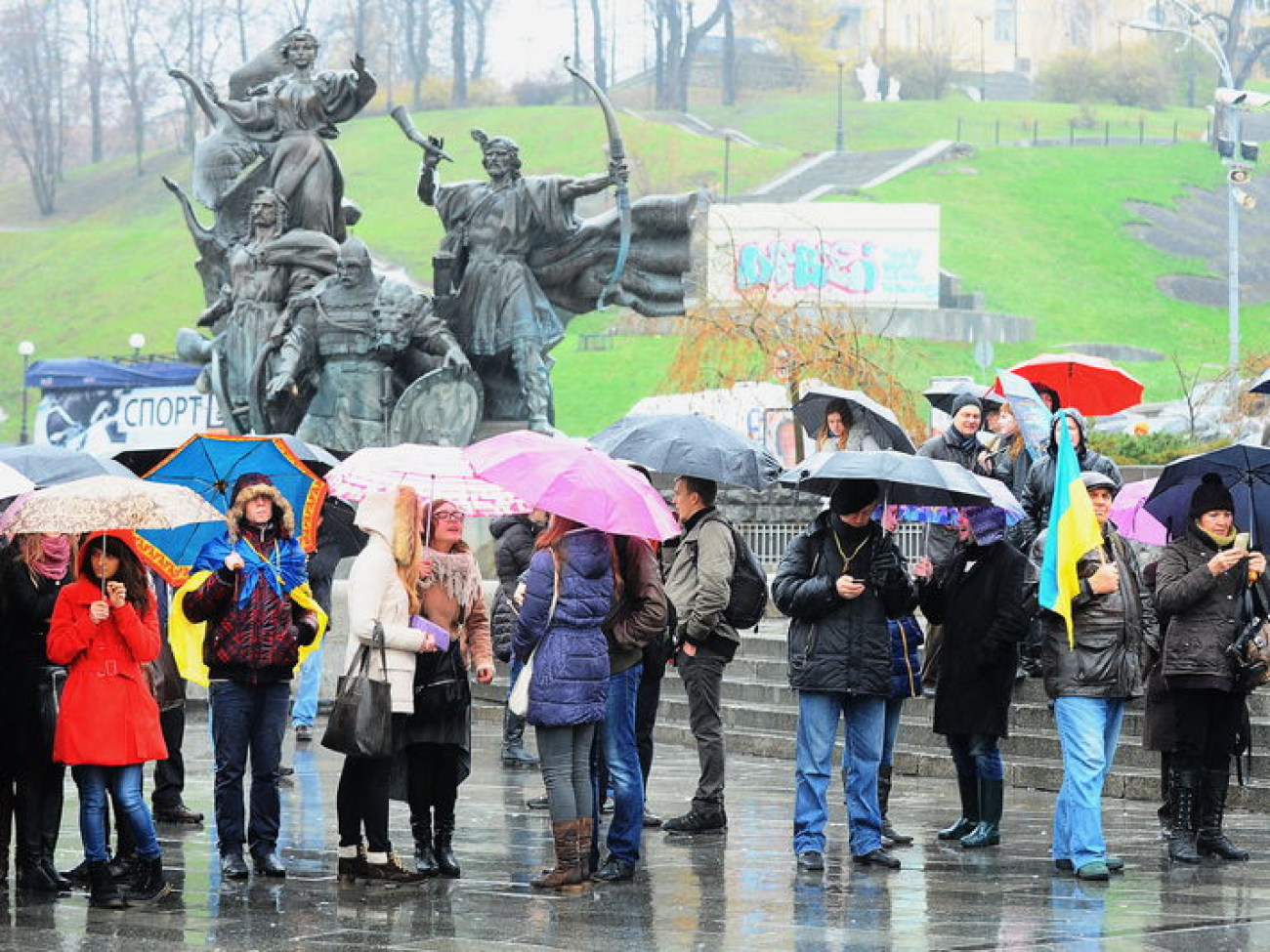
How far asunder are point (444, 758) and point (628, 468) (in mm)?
1418

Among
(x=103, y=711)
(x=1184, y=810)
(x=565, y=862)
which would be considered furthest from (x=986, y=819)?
(x=103, y=711)

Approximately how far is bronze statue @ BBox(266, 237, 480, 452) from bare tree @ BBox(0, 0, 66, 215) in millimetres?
79474

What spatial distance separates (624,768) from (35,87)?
96.4 meters

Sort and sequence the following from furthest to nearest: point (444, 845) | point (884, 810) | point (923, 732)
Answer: point (923, 732) → point (884, 810) → point (444, 845)

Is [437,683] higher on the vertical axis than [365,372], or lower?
higher

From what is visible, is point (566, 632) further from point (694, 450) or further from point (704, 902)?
point (694, 450)

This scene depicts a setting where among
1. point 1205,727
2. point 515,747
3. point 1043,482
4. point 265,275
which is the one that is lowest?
point 515,747

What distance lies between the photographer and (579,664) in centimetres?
907

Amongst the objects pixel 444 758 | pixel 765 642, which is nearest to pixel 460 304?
pixel 765 642

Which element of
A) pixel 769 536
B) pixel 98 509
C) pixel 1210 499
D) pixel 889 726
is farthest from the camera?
pixel 769 536

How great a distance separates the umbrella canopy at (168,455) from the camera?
11117mm

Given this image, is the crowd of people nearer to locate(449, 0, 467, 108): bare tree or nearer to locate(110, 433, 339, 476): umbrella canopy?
locate(110, 433, 339, 476): umbrella canopy

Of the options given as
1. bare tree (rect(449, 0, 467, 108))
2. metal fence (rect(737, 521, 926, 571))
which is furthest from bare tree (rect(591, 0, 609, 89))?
metal fence (rect(737, 521, 926, 571))

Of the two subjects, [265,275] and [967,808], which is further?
[265,275]
